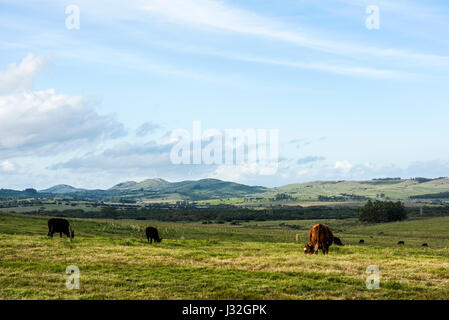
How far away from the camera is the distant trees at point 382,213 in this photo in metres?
127

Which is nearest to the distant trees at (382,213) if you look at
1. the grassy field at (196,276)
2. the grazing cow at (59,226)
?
the grazing cow at (59,226)

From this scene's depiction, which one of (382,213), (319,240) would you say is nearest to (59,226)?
(319,240)

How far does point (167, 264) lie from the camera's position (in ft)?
70.8

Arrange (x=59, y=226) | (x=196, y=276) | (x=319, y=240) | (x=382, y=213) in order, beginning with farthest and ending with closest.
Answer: (x=382, y=213) < (x=59, y=226) < (x=319, y=240) < (x=196, y=276)

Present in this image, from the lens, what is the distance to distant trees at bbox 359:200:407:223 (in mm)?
127456

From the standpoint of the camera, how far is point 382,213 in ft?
420

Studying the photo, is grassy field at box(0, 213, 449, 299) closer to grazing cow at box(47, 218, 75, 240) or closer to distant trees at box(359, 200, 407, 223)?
grazing cow at box(47, 218, 75, 240)

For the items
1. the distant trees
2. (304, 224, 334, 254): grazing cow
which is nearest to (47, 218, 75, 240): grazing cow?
(304, 224, 334, 254): grazing cow

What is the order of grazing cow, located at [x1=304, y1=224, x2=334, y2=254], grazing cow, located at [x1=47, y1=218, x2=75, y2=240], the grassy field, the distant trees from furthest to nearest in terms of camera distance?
1. the distant trees
2. grazing cow, located at [x1=47, y1=218, x2=75, y2=240]
3. grazing cow, located at [x1=304, y1=224, x2=334, y2=254]
4. the grassy field

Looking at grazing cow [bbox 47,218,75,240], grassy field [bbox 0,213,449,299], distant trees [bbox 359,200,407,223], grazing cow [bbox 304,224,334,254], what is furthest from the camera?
distant trees [bbox 359,200,407,223]

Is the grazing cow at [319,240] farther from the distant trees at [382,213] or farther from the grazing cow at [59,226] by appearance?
the distant trees at [382,213]

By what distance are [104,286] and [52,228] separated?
68.4ft

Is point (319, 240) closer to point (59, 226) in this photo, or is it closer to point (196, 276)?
point (196, 276)
